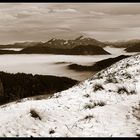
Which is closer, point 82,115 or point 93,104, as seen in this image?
point 82,115

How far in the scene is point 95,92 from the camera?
50.9 ft

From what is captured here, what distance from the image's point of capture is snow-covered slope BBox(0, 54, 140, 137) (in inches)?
405

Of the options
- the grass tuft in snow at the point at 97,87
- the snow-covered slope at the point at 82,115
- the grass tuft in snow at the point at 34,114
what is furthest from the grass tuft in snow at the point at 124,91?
the grass tuft in snow at the point at 34,114

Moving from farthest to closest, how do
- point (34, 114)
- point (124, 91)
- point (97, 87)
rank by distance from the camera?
point (97, 87), point (124, 91), point (34, 114)

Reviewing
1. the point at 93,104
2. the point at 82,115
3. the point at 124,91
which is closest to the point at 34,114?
the point at 82,115

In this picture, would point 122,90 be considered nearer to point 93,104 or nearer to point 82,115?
point 93,104

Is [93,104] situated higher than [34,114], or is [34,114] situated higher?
[34,114]

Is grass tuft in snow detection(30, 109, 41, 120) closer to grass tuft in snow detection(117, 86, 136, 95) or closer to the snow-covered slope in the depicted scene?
the snow-covered slope

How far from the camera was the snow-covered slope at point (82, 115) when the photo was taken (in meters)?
10.3

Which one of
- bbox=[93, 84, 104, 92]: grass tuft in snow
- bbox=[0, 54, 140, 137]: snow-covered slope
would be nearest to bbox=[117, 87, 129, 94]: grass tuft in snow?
bbox=[0, 54, 140, 137]: snow-covered slope

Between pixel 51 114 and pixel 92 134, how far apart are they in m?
2.28

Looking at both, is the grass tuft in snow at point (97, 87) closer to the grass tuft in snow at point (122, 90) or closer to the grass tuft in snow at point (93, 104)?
the grass tuft in snow at point (122, 90)

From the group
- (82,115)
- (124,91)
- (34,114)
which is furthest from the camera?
(124,91)

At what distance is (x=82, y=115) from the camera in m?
12.2
